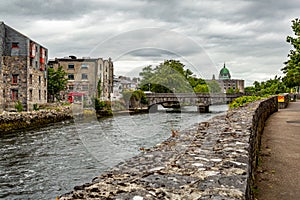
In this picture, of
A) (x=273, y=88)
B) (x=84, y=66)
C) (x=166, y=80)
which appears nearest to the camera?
(x=273, y=88)

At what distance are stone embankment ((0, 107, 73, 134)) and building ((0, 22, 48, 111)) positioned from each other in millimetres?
3691

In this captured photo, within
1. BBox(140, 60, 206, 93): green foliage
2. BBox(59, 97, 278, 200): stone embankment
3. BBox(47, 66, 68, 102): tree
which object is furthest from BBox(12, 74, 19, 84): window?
BBox(59, 97, 278, 200): stone embankment

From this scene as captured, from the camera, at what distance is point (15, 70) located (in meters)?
39.2

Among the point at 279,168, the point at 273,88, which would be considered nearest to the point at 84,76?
the point at 273,88

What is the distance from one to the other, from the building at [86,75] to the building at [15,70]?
62.0 ft

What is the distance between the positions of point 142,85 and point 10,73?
26898 mm

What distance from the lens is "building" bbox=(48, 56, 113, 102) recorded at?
60.8 meters

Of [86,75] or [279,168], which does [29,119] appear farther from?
[86,75]

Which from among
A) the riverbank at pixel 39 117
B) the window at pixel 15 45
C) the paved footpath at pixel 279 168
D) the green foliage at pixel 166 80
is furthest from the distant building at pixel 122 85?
the paved footpath at pixel 279 168

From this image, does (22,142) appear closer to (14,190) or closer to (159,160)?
(14,190)

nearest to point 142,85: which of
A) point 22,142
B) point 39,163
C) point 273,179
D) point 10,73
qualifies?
point 10,73

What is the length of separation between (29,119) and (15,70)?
9.70 m

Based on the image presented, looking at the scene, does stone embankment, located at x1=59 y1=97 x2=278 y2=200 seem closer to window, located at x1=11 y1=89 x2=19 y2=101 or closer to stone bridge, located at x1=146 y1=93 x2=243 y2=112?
window, located at x1=11 y1=89 x2=19 y2=101

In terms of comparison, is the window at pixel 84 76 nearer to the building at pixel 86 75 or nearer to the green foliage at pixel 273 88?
the building at pixel 86 75
